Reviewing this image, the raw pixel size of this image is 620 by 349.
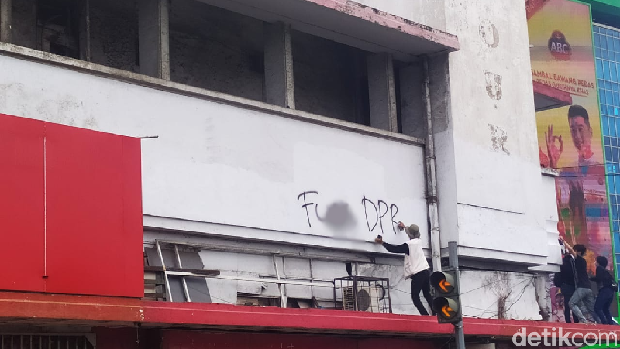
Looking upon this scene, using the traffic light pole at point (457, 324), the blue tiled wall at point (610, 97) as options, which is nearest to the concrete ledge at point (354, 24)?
the traffic light pole at point (457, 324)

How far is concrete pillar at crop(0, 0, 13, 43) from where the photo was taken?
1097 centimetres

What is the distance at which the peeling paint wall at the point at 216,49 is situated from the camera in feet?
46.9

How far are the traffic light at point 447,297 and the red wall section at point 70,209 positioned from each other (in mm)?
3704

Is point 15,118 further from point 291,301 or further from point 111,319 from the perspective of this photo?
point 291,301

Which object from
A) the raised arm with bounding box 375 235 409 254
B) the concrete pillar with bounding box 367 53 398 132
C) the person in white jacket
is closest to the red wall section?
the raised arm with bounding box 375 235 409 254

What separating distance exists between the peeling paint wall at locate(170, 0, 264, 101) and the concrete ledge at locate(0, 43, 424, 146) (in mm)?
1639

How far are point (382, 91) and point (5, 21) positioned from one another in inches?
246

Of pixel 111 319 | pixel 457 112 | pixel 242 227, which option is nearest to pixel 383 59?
pixel 457 112

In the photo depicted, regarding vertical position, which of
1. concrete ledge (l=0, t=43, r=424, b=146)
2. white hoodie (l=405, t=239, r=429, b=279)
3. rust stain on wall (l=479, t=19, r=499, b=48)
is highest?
rust stain on wall (l=479, t=19, r=499, b=48)

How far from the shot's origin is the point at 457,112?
15.2 metres

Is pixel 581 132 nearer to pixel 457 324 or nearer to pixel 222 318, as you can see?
pixel 457 324

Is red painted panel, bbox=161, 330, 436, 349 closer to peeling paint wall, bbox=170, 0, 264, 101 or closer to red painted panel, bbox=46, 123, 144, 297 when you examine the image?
red painted panel, bbox=46, 123, 144, 297

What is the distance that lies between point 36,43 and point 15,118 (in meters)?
3.95

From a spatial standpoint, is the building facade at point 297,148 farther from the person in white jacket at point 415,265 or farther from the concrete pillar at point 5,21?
the person in white jacket at point 415,265
